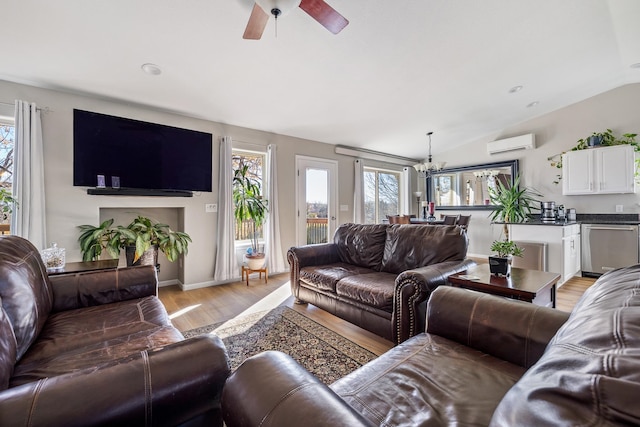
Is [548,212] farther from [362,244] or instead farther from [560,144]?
[362,244]

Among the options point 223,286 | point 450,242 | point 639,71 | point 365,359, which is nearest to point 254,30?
point 450,242

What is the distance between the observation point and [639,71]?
4008 mm

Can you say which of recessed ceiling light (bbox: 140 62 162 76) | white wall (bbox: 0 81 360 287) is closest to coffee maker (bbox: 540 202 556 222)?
white wall (bbox: 0 81 360 287)

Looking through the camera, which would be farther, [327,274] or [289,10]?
[327,274]

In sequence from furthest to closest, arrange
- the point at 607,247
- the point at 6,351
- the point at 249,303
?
the point at 607,247 → the point at 249,303 → the point at 6,351

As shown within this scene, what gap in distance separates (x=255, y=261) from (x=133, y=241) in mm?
1510

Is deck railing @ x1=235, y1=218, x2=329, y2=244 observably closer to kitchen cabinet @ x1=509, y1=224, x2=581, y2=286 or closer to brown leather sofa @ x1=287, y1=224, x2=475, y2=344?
brown leather sofa @ x1=287, y1=224, x2=475, y2=344

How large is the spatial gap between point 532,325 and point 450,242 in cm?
141

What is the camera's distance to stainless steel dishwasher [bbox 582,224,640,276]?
414cm

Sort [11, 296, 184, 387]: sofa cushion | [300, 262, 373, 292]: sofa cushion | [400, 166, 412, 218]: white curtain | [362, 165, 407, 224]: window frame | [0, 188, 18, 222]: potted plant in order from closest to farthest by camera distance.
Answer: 1. [11, 296, 184, 387]: sofa cushion
2. [0, 188, 18, 222]: potted plant
3. [300, 262, 373, 292]: sofa cushion
4. [362, 165, 407, 224]: window frame
5. [400, 166, 412, 218]: white curtain

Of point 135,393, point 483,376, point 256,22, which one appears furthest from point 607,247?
point 135,393

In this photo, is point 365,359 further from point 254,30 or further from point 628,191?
point 628,191

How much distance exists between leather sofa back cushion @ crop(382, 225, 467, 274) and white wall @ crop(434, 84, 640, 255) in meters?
4.07

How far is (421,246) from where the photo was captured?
8.75 ft
